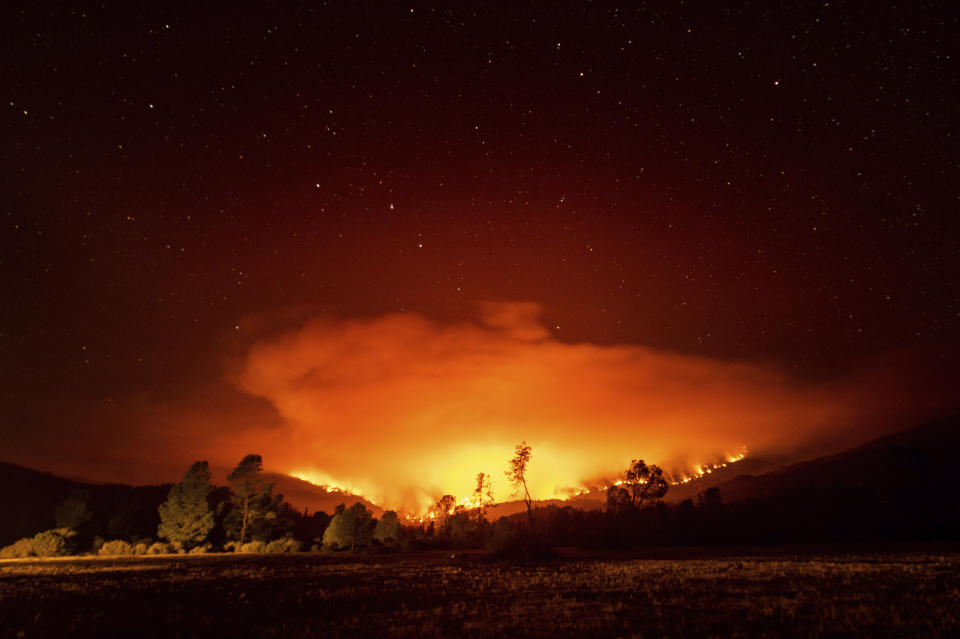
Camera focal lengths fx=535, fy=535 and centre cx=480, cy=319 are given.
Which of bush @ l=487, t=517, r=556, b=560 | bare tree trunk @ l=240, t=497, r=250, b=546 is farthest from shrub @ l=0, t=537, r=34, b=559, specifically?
bush @ l=487, t=517, r=556, b=560

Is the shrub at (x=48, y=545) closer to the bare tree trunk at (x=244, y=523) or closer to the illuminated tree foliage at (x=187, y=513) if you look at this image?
the illuminated tree foliage at (x=187, y=513)

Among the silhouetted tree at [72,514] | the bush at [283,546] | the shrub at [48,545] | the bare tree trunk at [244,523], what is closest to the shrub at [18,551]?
the shrub at [48,545]

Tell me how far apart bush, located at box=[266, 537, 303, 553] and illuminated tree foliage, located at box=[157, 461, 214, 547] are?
8200 millimetres

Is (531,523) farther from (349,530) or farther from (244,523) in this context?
(244,523)

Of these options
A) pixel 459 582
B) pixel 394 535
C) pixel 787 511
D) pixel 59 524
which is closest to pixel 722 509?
pixel 787 511

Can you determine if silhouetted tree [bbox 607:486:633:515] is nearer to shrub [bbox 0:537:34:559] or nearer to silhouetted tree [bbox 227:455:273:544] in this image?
silhouetted tree [bbox 227:455:273:544]

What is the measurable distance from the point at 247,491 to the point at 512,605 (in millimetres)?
63576

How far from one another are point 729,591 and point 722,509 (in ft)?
246

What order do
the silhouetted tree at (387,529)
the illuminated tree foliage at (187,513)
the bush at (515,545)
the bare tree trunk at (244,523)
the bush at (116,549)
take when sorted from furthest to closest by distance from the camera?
the silhouetted tree at (387,529) → the bare tree trunk at (244,523) → the illuminated tree foliage at (187,513) → the bush at (116,549) → the bush at (515,545)

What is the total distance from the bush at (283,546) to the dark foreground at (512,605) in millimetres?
39681

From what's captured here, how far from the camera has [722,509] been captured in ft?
282

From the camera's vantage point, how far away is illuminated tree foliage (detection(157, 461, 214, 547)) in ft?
216

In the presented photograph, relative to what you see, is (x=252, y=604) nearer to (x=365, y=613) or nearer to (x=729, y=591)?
(x=365, y=613)

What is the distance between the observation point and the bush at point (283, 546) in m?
65.8
